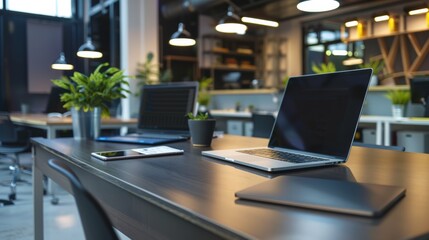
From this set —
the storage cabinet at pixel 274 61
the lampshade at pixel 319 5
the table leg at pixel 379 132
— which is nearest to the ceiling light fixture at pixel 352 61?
the storage cabinet at pixel 274 61

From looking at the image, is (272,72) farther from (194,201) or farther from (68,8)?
(194,201)

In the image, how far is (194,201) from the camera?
0.67m

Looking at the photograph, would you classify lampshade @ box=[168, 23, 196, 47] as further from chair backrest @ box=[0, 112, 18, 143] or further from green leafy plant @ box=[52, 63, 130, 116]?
green leafy plant @ box=[52, 63, 130, 116]

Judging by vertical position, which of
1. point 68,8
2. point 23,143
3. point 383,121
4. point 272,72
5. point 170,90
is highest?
point 68,8

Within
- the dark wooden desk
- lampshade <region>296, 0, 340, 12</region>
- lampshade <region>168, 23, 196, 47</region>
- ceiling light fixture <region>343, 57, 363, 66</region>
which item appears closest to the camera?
the dark wooden desk

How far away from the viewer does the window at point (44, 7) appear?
696 centimetres

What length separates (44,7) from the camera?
7.28 metres

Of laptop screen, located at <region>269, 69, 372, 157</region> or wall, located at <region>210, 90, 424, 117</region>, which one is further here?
wall, located at <region>210, 90, 424, 117</region>

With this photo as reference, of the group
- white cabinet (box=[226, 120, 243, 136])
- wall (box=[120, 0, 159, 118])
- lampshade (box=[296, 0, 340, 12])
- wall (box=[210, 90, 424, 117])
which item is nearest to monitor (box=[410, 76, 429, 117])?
wall (box=[210, 90, 424, 117])

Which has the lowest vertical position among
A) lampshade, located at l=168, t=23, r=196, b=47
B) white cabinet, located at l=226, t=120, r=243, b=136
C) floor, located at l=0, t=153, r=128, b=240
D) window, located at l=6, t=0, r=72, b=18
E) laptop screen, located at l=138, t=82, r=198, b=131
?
floor, located at l=0, t=153, r=128, b=240

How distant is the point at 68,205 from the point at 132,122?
3.67 ft

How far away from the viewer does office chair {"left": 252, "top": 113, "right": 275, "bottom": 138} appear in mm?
3750

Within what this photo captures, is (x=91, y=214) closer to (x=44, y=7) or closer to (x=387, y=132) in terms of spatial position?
(x=387, y=132)

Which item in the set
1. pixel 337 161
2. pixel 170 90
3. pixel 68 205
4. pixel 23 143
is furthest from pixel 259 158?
pixel 23 143
